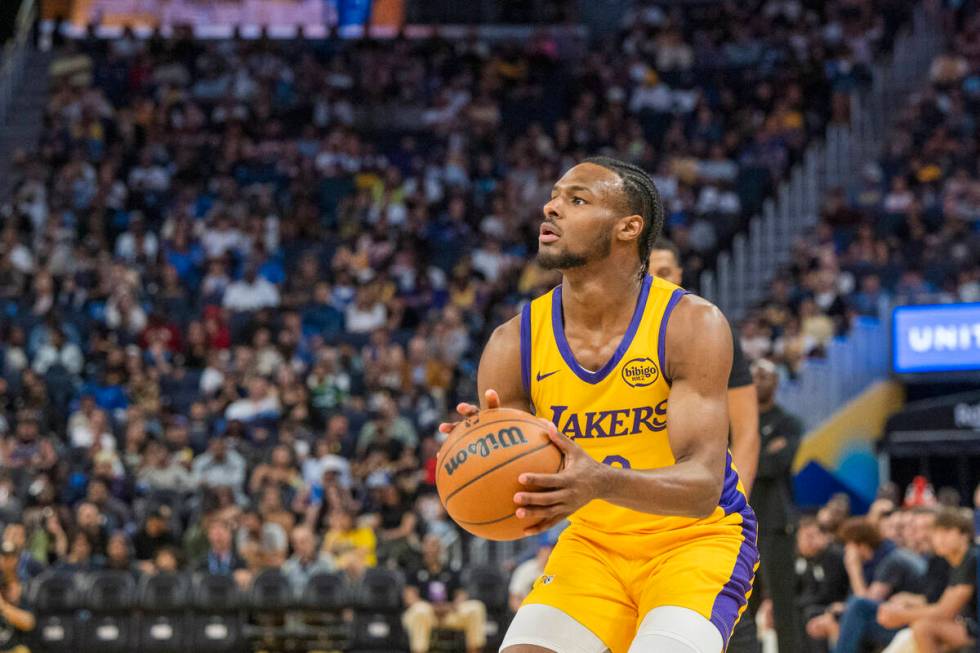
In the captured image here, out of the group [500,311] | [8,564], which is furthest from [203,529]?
[500,311]

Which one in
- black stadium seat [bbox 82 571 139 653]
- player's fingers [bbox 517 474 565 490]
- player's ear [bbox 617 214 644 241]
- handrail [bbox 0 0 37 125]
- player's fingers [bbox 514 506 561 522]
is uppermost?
handrail [bbox 0 0 37 125]

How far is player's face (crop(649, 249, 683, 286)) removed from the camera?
234 inches

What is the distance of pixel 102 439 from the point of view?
1447cm

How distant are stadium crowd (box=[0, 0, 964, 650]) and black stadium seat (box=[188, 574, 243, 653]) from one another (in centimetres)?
24

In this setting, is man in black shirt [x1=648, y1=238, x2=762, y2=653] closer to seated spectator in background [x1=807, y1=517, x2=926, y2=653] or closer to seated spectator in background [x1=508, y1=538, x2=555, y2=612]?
seated spectator in background [x1=807, y1=517, x2=926, y2=653]

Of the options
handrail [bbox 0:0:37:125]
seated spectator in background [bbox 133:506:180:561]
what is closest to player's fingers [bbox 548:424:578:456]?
seated spectator in background [bbox 133:506:180:561]

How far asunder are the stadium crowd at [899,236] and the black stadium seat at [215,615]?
5.77m

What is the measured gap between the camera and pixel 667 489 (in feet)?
13.0

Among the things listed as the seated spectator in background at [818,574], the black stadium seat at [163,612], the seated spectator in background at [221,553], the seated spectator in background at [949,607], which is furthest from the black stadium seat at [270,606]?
the seated spectator in background at [949,607]

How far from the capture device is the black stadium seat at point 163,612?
12.1 metres

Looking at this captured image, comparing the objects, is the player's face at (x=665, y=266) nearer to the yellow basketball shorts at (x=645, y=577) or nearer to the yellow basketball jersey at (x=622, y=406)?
the yellow basketball jersey at (x=622, y=406)

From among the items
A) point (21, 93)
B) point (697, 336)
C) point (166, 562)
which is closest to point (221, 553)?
point (166, 562)

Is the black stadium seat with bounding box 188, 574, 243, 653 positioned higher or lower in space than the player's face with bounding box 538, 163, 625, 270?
lower

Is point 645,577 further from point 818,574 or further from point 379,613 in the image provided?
point 379,613
